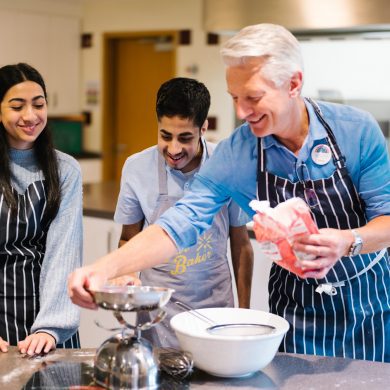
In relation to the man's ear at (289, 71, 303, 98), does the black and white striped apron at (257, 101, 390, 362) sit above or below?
below

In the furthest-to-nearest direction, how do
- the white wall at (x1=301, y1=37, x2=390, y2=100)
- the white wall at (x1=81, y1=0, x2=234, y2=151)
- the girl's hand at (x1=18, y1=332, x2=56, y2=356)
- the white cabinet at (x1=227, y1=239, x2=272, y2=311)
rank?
the white wall at (x1=81, y1=0, x2=234, y2=151)
the white wall at (x1=301, y1=37, x2=390, y2=100)
the white cabinet at (x1=227, y1=239, x2=272, y2=311)
the girl's hand at (x1=18, y1=332, x2=56, y2=356)

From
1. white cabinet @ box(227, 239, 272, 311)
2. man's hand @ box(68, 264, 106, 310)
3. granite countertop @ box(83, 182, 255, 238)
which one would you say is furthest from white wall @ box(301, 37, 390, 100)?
man's hand @ box(68, 264, 106, 310)

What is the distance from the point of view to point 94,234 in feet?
12.8

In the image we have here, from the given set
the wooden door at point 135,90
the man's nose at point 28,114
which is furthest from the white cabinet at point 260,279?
the wooden door at point 135,90

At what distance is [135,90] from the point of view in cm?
719

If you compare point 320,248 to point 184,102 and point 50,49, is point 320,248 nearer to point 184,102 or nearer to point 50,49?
point 184,102

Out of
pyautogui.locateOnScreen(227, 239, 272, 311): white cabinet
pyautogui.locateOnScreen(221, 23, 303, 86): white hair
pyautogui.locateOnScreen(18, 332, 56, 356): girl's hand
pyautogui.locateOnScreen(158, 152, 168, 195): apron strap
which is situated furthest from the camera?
pyautogui.locateOnScreen(227, 239, 272, 311): white cabinet

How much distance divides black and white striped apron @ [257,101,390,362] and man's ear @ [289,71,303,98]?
0.49ft

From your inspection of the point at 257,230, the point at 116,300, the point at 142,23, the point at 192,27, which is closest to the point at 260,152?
the point at 257,230

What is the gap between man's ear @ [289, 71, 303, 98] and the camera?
1.80 m

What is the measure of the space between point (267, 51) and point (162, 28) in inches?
196

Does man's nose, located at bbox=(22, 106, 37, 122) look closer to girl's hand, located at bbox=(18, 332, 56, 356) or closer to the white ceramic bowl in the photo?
girl's hand, located at bbox=(18, 332, 56, 356)

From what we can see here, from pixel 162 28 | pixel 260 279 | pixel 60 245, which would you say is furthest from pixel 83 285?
pixel 162 28

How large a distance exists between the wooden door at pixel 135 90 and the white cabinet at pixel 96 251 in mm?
3181
